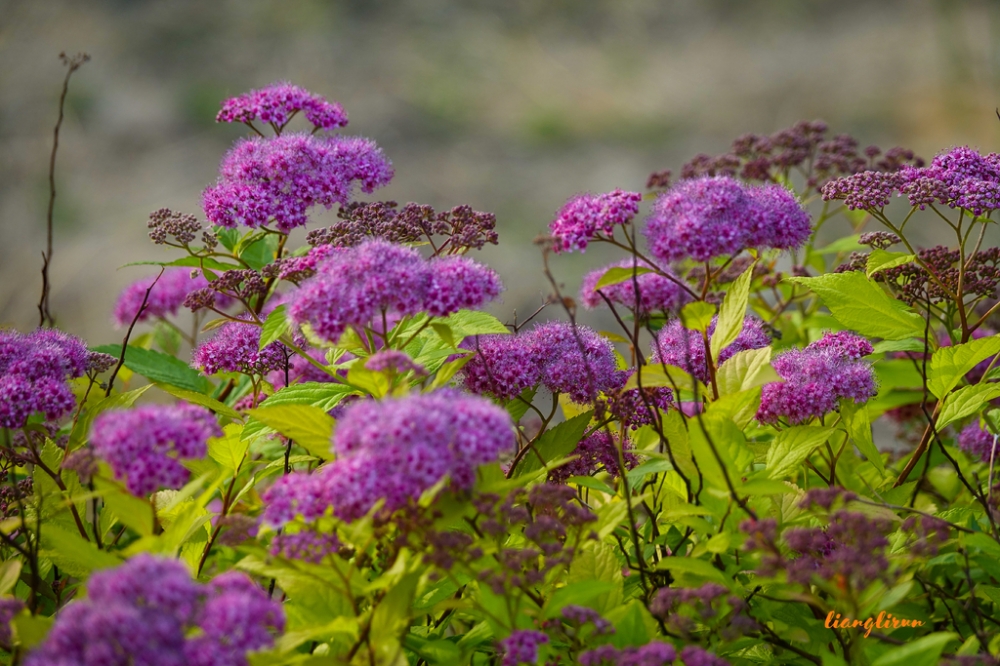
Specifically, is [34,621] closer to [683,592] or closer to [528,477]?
[528,477]

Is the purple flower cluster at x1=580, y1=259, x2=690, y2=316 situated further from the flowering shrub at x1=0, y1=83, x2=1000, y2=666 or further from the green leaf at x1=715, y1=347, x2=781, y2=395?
the green leaf at x1=715, y1=347, x2=781, y2=395

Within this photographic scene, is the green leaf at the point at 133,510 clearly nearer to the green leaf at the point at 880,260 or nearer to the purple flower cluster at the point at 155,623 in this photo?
the purple flower cluster at the point at 155,623

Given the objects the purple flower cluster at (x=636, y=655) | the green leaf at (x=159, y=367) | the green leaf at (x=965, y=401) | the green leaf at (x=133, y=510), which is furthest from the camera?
the green leaf at (x=159, y=367)

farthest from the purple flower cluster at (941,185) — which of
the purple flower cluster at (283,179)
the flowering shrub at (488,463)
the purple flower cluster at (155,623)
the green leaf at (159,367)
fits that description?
the green leaf at (159,367)

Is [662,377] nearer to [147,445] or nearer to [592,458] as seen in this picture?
[592,458]

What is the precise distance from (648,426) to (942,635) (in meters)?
0.65

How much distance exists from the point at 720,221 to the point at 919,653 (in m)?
0.75

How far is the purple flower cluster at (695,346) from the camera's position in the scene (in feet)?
5.56

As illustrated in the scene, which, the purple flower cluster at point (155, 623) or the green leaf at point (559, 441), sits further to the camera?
the green leaf at point (559, 441)

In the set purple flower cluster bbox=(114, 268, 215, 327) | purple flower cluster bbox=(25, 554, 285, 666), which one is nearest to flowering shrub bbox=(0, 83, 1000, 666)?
purple flower cluster bbox=(25, 554, 285, 666)

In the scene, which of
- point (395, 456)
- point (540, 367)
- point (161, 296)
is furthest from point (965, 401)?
point (161, 296)

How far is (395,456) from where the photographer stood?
3.59ft

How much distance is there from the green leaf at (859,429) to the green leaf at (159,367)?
4.79 ft

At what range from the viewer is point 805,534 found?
1.21 meters
